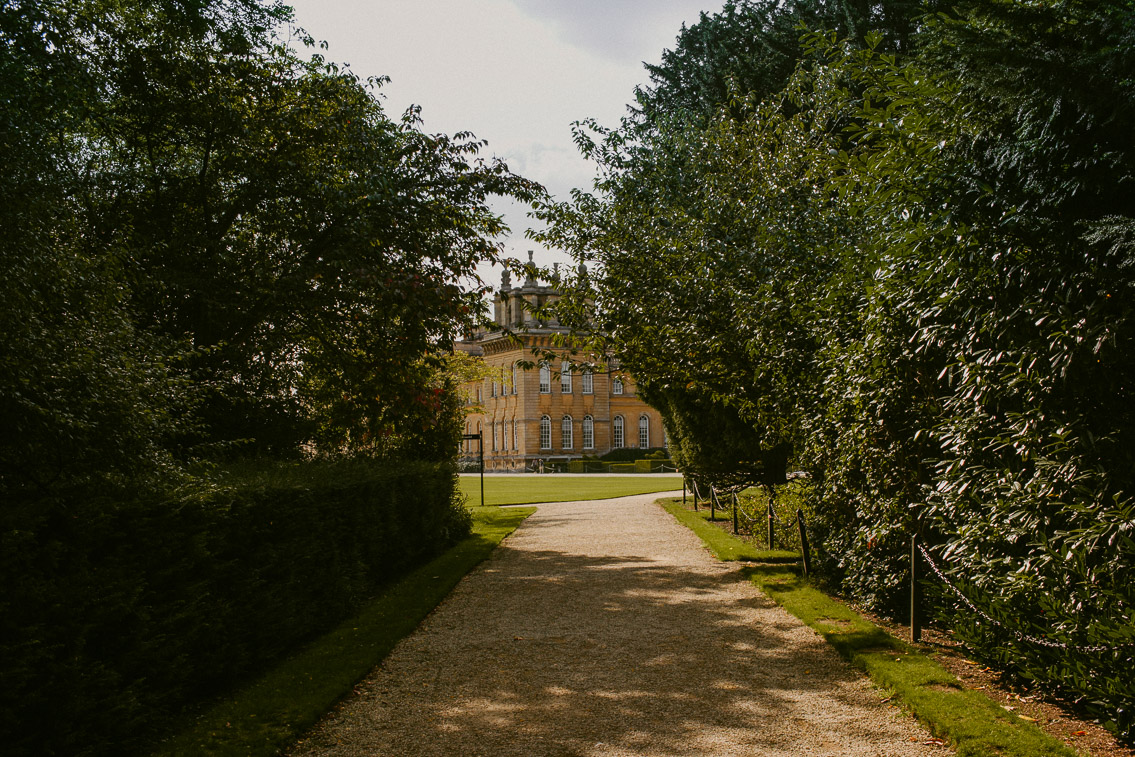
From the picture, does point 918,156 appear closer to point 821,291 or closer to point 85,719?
point 821,291

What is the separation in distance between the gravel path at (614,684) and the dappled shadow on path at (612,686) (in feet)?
0.04

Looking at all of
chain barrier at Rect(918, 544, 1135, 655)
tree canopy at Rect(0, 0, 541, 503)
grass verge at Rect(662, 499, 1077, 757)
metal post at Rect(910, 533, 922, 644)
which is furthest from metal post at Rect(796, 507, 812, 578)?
tree canopy at Rect(0, 0, 541, 503)

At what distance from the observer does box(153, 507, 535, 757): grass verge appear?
15.1 feet

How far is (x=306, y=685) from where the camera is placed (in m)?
5.71

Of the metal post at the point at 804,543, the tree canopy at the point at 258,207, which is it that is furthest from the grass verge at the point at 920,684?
the tree canopy at the point at 258,207

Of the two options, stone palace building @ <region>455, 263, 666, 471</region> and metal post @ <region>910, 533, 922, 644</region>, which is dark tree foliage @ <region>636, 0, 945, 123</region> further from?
stone palace building @ <region>455, 263, 666, 471</region>

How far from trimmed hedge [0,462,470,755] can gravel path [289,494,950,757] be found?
88 centimetres

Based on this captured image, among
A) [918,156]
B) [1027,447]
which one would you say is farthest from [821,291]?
[1027,447]

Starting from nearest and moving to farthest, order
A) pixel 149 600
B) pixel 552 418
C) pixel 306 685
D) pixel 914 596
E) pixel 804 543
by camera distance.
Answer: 1. pixel 149 600
2. pixel 306 685
3. pixel 914 596
4. pixel 804 543
5. pixel 552 418

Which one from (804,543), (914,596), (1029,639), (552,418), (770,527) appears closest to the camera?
(1029,639)

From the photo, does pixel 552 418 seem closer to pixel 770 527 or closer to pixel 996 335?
pixel 770 527

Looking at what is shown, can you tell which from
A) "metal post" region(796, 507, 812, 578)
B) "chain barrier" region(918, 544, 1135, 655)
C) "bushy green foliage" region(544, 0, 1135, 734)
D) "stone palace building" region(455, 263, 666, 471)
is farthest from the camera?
"stone palace building" region(455, 263, 666, 471)

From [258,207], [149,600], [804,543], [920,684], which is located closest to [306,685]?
[149,600]

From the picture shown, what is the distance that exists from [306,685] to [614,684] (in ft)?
6.74
